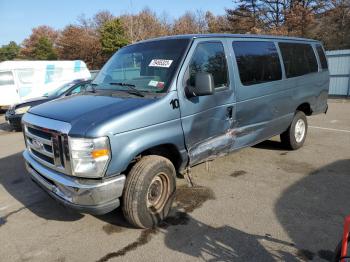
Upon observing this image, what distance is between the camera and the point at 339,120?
33.0ft

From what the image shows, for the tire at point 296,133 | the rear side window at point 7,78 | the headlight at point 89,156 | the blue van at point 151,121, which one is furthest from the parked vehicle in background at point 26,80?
the headlight at point 89,156

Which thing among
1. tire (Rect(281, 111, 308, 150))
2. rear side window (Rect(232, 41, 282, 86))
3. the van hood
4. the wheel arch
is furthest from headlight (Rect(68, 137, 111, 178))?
the wheel arch

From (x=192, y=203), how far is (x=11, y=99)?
14.6 metres

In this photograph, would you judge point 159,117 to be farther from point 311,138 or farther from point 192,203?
point 311,138

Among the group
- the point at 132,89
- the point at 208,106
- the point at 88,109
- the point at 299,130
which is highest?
the point at 132,89

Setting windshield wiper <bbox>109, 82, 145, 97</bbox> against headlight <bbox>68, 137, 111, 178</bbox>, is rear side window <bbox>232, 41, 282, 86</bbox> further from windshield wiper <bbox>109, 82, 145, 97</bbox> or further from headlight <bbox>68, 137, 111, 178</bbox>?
headlight <bbox>68, 137, 111, 178</bbox>

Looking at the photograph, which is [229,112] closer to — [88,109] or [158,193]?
[158,193]

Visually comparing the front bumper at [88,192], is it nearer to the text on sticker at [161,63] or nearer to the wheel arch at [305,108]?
the text on sticker at [161,63]

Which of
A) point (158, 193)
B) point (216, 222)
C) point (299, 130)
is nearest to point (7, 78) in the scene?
point (299, 130)

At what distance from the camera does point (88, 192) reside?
123 inches

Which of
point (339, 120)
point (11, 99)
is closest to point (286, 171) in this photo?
point (339, 120)

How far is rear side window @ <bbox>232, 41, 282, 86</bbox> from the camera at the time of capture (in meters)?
4.75

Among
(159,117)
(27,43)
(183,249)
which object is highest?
(27,43)

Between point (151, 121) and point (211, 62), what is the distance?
1352 millimetres
